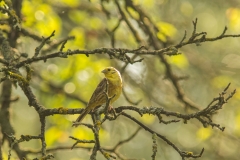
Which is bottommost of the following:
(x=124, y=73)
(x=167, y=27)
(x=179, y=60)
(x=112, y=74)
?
(x=112, y=74)

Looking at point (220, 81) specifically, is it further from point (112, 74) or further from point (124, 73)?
point (112, 74)

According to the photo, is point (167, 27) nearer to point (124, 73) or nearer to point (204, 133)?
point (124, 73)

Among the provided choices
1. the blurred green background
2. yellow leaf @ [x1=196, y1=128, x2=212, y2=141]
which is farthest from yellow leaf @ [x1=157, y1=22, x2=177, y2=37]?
yellow leaf @ [x1=196, y1=128, x2=212, y2=141]

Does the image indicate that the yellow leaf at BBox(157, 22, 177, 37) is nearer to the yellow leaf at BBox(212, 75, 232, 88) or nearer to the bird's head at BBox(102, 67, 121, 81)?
the yellow leaf at BBox(212, 75, 232, 88)

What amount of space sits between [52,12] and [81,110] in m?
4.87

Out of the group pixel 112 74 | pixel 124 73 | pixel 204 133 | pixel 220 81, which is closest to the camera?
pixel 112 74

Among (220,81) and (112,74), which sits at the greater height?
(220,81)

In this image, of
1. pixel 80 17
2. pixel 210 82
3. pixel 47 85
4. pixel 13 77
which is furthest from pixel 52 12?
pixel 13 77

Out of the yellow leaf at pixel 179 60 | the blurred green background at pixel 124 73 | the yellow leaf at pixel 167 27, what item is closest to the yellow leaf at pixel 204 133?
the blurred green background at pixel 124 73

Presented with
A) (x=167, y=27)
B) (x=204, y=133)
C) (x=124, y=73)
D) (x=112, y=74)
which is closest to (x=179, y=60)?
(x=167, y=27)

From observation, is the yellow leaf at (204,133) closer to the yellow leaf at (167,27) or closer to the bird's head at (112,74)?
the yellow leaf at (167,27)

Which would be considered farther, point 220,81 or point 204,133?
point 220,81

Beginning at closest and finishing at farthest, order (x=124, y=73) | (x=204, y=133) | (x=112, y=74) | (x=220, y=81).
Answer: (x=112, y=74), (x=124, y=73), (x=204, y=133), (x=220, y=81)

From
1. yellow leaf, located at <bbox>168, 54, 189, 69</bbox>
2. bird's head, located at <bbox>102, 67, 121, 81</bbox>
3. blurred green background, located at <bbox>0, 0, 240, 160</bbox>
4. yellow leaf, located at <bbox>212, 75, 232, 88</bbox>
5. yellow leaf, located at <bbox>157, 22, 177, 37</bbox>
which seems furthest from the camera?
yellow leaf, located at <bbox>212, 75, 232, 88</bbox>
